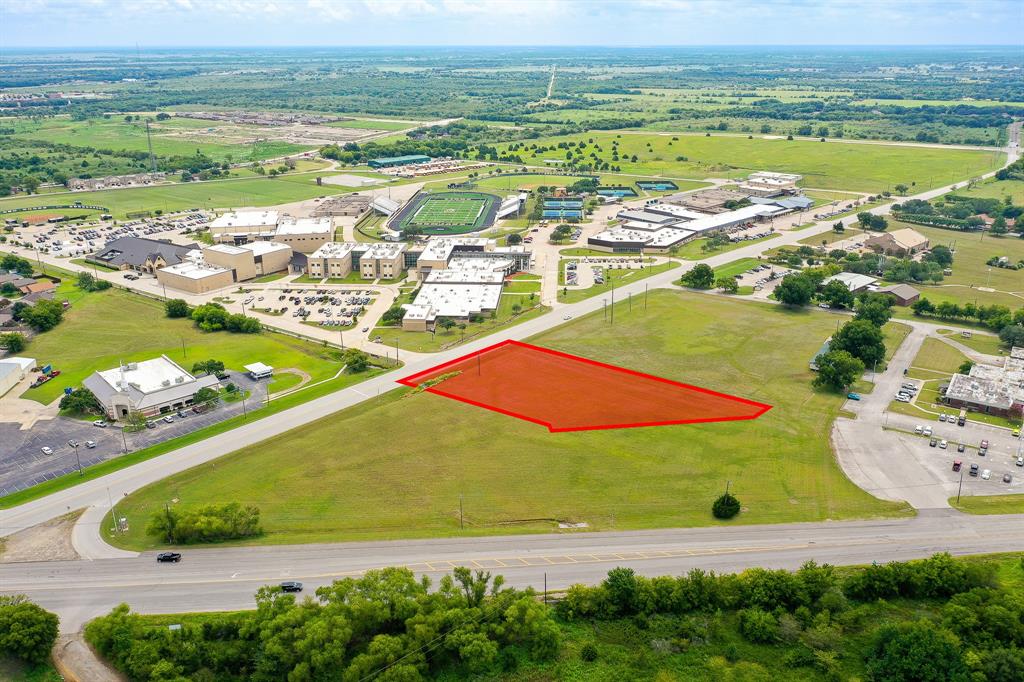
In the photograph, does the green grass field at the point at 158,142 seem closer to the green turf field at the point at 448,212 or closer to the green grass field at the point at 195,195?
→ the green grass field at the point at 195,195

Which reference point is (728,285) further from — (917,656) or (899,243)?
(917,656)

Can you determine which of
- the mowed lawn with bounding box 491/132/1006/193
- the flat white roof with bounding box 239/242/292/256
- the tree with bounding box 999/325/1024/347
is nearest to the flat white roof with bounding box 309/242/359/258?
the flat white roof with bounding box 239/242/292/256

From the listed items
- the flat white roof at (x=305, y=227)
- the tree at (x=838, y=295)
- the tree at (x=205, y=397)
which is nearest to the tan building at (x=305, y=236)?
the flat white roof at (x=305, y=227)

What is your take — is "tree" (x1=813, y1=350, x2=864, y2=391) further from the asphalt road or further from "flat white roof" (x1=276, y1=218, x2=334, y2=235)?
"flat white roof" (x1=276, y1=218, x2=334, y2=235)

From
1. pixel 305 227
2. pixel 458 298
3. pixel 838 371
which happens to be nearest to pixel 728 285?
pixel 838 371

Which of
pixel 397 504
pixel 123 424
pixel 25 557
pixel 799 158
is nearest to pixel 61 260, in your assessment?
pixel 123 424

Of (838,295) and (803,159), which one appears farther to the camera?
(803,159)

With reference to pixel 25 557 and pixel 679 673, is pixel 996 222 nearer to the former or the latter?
pixel 679 673
